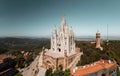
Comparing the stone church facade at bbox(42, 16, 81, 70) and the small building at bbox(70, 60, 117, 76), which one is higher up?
the stone church facade at bbox(42, 16, 81, 70)

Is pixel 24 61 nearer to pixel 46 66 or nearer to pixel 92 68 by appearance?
pixel 46 66

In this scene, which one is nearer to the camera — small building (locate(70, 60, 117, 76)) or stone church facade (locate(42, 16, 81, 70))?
small building (locate(70, 60, 117, 76))

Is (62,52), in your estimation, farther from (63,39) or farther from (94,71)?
(94,71)

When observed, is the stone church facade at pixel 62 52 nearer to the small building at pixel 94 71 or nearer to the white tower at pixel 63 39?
the white tower at pixel 63 39

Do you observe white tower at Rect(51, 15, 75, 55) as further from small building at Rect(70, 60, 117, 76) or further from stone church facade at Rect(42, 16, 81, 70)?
small building at Rect(70, 60, 117, 76)

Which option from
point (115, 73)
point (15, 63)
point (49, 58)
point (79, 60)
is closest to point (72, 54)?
point (79, 60)

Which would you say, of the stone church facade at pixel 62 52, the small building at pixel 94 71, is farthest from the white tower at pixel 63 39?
the small building at pixel 94 71

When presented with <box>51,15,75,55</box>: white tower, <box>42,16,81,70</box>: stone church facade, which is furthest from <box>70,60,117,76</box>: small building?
<box>51,15,75,55</box>: white tower
